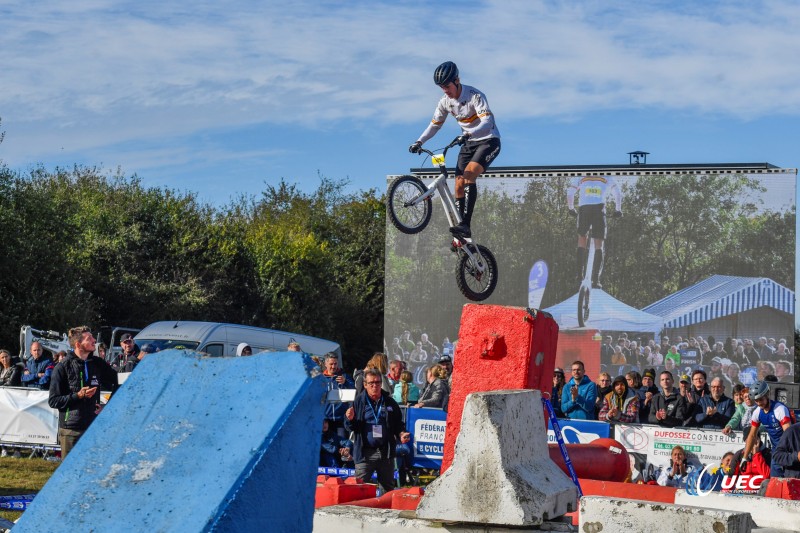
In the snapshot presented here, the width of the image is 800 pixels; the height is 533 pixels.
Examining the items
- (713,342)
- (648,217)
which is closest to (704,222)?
(648,217)

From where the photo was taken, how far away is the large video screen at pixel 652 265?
28.0 meters

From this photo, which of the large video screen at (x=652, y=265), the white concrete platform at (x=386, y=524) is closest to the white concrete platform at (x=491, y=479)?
the white concrete platform at (x=386, y=524)

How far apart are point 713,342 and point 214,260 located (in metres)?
19.4

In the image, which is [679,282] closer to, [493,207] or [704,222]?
[704,222]

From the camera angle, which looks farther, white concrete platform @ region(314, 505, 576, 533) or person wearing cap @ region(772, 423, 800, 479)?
person wearing cap @ region(772, 423, 800, 479)

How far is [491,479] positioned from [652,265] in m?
25.7

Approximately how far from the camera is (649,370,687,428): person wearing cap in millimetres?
13273

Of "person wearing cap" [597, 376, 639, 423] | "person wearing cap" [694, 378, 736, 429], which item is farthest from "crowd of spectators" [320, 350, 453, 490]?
"person wearing cap" [694, 378, 736, 429]

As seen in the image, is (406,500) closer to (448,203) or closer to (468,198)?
(468,198)

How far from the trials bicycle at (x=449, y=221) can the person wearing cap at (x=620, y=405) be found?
3121mm

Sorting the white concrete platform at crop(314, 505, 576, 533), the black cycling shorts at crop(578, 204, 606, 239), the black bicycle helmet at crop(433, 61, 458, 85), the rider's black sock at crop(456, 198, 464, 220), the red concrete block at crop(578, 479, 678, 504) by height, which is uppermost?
the black cycling shorts at crop(578, 204, 606, 239)

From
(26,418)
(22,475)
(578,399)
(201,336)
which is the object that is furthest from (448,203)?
(201,336)

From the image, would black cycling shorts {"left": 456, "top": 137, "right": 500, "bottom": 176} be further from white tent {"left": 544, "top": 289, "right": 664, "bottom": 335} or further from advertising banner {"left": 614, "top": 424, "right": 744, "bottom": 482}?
white tent {"left": 544, "top": 289, "right": 664, "bottom": 335}

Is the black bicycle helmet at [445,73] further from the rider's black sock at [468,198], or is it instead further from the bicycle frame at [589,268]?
the bicycle frame at [589,268]
